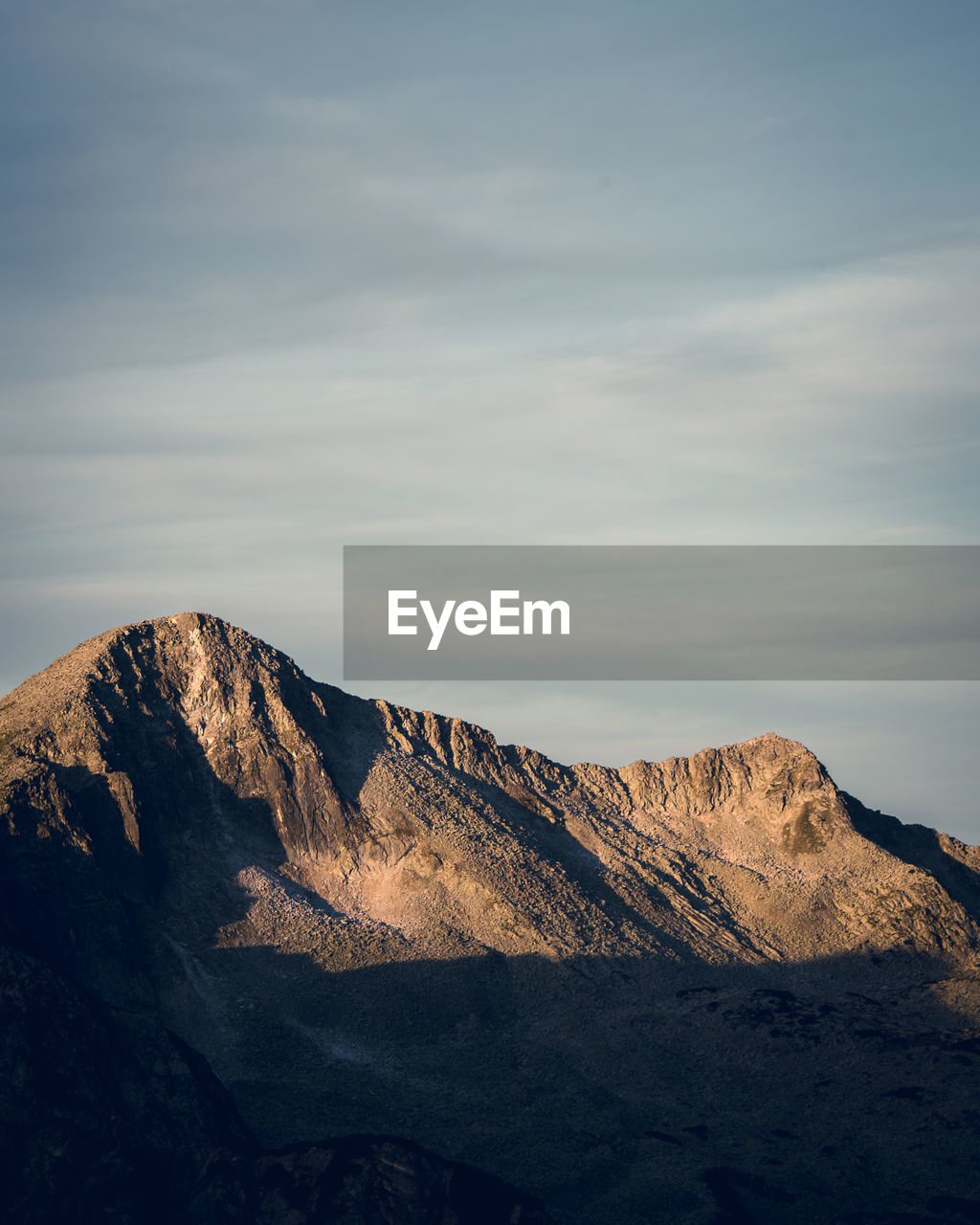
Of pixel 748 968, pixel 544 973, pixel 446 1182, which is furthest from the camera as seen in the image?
pixel 748 968

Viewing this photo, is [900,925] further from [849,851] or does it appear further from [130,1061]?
[130,1061]

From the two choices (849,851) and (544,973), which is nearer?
(544,973)

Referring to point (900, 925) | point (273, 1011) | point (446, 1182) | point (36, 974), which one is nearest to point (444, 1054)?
point (273, 1011)

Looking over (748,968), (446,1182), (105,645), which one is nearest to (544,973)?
(748,968)

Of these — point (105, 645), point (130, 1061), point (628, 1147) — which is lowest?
point (628, 1147)

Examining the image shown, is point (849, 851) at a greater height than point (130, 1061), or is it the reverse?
point (849, 851)

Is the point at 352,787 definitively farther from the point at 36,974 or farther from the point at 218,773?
the point at 36,974

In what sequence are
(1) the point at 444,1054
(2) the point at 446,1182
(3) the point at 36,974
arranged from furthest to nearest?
1. (1) the point at 444,1054
2. (3) the point at 36,974
3. (2) the point at 446,1182
